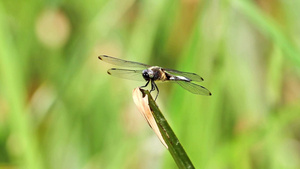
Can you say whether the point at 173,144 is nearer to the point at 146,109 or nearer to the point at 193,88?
the point at 146,109

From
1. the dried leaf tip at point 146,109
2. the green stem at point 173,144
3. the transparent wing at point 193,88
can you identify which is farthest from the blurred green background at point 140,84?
the green stem at point 173,144

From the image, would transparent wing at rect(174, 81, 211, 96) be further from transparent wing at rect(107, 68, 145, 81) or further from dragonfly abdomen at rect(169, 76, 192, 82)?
transparent wing at rect(107, 68, 145, 81)

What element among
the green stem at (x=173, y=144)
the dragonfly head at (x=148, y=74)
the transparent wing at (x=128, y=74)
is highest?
the transparent wing at (x=128, y=74)

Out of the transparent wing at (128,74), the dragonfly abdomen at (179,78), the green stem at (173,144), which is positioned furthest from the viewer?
the transparent wing at (128,74)

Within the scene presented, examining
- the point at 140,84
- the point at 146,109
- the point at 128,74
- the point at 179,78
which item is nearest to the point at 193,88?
the point at 179,78

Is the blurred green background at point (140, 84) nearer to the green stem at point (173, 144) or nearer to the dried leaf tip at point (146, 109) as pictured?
the dried leaf tip at point (146, 109)

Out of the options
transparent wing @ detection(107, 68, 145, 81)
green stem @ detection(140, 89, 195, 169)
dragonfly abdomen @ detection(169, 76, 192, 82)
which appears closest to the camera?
green stem @ detection(140, 89, 195, 169)

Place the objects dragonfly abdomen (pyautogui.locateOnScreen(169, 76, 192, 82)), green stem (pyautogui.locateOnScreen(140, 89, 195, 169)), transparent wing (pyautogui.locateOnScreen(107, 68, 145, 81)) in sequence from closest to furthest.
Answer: green stem (pyautogui.locateOnScreen(140, 89, 195, 169)) < dragonfly abdomen (pyautogui.locateOnScreen(169, 76, 192, 82)) < transparent wing (pyautogui.locateOnScreen(107, 68, 145, 81))

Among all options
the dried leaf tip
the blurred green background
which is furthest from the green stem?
the blurred green background

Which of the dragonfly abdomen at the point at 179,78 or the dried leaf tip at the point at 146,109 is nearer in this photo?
the dried leaf tip at the point at 146,109
